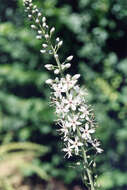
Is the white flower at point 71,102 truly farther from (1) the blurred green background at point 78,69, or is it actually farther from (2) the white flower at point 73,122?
(1) the blurred green background at point 78,69

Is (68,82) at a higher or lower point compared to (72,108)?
higher

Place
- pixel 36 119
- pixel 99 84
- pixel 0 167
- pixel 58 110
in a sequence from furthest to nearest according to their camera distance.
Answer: pixel 0 167 < pixel 36 119 < pixel 99 84 < pixel 58 110

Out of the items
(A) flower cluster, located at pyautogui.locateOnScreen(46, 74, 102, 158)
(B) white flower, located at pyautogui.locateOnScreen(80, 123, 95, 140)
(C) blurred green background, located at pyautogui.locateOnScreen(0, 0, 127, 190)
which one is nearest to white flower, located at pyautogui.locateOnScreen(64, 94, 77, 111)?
(A) flower cluster, located at pyautogui.locateOnScreen(46, 74, 102, 158)

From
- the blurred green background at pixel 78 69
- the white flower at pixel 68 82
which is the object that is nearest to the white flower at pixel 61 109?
the white flower at pixel 68 82

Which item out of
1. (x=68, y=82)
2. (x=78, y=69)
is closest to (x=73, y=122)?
(x=68, y=82)

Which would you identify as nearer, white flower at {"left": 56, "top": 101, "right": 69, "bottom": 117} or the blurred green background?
white flower at {"left": 56, "top": 101, "right": 69, "bottom": 117}

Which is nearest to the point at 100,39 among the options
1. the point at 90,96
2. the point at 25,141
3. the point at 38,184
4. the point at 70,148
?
the point at 90,96

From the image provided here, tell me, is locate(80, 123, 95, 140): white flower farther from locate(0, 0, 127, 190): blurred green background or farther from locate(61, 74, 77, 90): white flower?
locate(0, 0, 127, 190): blurred green background

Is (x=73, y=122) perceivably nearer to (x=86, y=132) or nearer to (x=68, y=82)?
(x=86, y=132)

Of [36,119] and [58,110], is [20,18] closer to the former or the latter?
[36,119]
